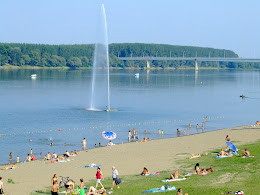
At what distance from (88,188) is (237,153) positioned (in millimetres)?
15871

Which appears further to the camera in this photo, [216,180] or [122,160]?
[122,160]

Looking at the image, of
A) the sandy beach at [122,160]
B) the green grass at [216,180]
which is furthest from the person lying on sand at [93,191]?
the sandy beach at [122,160]

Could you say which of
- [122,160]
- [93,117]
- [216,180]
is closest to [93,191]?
[216,180]

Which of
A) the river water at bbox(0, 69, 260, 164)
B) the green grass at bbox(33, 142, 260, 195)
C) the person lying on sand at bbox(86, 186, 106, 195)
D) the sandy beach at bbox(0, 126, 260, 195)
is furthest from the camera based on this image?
the river water at bbox(0, 69, 260, 164)

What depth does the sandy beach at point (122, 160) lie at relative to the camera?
36812mm

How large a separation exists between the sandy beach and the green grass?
250cm

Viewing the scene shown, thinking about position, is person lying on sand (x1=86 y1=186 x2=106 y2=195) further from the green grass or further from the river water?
the river water

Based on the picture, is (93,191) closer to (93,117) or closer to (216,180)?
(216,180)

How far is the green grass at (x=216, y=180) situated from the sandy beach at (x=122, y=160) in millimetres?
2504

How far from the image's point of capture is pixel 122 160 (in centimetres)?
4456

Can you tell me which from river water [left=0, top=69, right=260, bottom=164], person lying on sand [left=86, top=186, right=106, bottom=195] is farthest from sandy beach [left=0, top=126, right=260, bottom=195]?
river water [left=0, top=69, right=260, bottom=164]

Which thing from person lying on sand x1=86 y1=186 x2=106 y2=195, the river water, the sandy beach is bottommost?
the river water

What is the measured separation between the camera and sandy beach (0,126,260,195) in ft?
121

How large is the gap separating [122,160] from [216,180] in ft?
46.0
